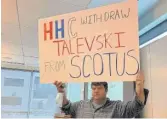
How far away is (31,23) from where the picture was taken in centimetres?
297

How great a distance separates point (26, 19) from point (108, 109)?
1.71m

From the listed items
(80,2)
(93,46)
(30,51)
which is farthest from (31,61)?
(93,46)

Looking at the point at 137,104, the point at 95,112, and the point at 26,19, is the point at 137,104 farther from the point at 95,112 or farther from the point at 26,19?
the point at 26,19

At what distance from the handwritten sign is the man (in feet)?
0.40

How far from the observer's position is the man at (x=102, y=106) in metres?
1.37

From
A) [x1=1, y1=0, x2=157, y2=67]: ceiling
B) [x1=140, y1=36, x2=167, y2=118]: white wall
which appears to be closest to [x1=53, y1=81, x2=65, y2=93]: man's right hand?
[x1=140, y1=36, x2=167, y2=118]: white wall

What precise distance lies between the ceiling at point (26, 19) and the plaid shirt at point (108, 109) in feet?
3.53

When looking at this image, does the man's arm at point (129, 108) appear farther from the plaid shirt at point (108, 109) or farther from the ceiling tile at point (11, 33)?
the ceiling tile at point (11, 33)

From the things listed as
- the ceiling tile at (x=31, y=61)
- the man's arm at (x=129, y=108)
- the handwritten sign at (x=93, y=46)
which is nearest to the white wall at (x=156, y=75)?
the man's arm at (x=129, y=108)

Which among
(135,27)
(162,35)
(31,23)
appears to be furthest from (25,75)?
(135,27)

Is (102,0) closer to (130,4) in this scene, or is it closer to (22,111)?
(130,4)

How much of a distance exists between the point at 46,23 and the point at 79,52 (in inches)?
11.1

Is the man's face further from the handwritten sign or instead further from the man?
the handwritten sign

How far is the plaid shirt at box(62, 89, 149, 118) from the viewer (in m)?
1.40
